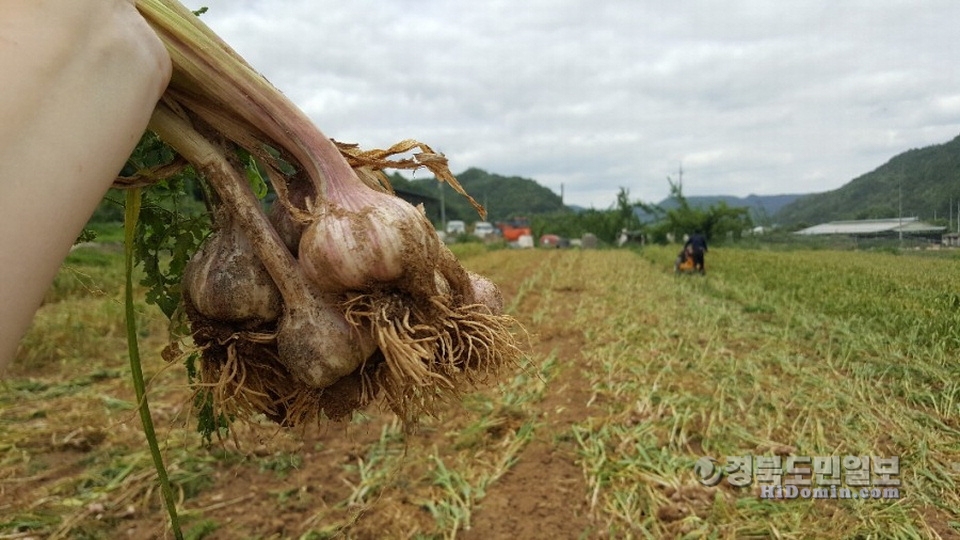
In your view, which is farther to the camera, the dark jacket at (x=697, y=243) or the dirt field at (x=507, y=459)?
the dark jacket at (x=697, y=243)

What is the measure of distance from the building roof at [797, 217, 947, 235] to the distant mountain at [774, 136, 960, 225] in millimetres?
54

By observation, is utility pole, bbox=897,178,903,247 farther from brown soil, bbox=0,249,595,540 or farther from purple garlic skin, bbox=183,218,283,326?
purple garlic skin, bbox=183,218,283,326

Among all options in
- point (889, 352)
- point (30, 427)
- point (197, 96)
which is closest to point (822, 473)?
point (889, 352)

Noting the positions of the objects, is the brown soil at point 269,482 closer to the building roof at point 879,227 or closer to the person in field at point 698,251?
the building roof at point 879,227

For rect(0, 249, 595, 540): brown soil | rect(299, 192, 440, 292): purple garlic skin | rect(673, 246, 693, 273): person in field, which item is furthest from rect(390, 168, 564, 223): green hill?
rect(299, 192, 440, 292): purple garlic skin

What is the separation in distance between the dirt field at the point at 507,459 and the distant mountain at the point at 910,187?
1.19 meters

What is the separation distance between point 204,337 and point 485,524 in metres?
2.38

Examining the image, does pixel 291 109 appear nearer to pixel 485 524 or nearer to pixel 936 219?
pixel 485 524

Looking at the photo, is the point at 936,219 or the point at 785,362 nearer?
the point at 936,219

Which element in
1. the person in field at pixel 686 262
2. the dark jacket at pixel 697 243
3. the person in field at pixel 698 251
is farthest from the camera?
the person in field at pixel 686 262

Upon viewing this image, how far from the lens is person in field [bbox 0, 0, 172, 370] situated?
2.52 ft

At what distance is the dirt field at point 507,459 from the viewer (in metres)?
3.38

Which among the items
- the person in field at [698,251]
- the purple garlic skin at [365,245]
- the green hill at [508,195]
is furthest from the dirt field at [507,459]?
the green hill at [508,195]

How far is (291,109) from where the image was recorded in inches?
60.9
